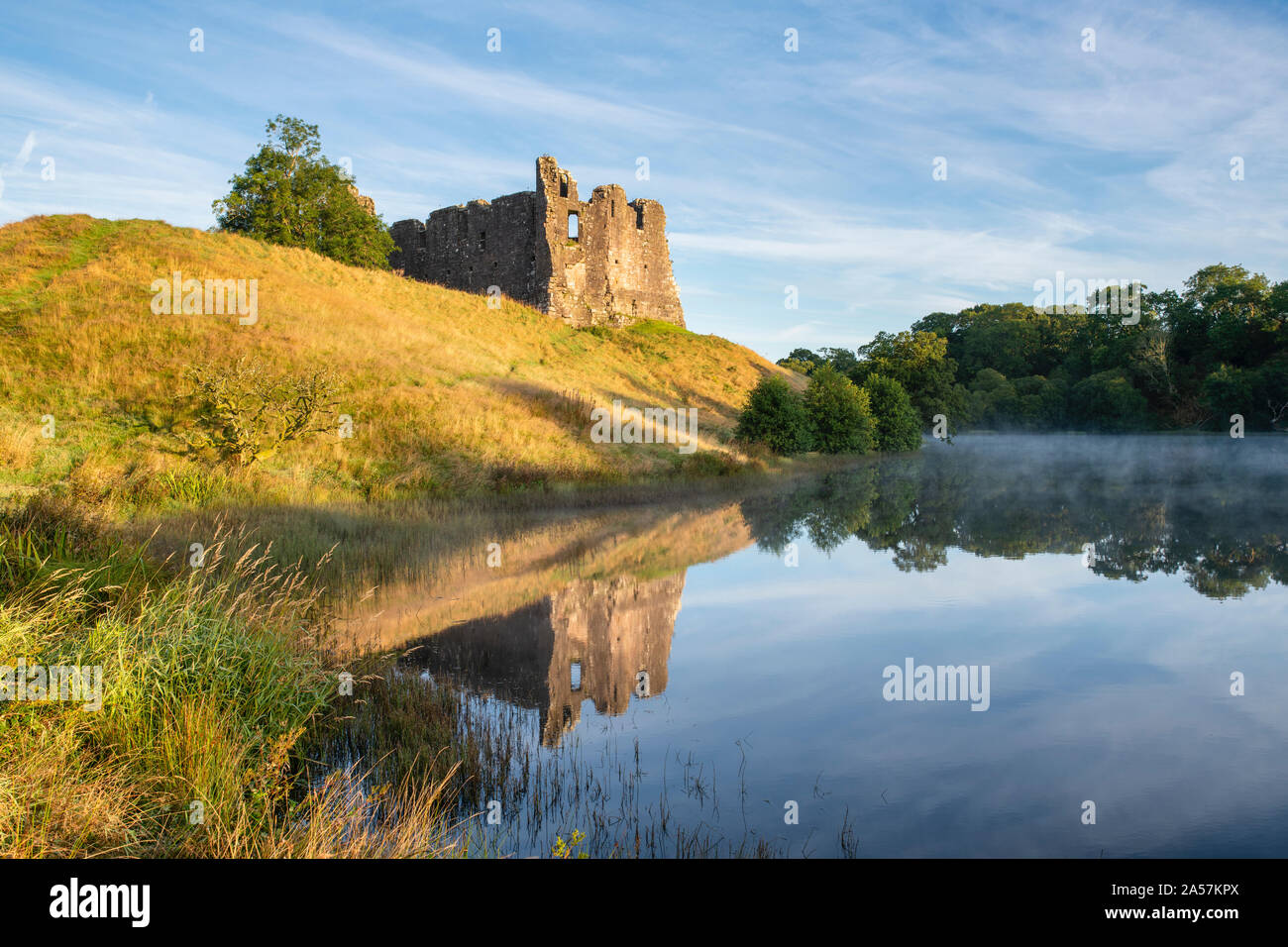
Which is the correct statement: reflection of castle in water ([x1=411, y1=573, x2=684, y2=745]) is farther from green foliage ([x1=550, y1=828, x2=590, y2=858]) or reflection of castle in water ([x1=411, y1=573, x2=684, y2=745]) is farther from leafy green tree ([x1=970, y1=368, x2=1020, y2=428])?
leafy green tree ([x1=970, y1=368, x2=1020, y2=428])

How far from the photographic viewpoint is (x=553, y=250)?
5466 cm

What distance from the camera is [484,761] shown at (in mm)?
6285

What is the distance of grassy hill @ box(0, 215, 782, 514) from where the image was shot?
19.2 metres

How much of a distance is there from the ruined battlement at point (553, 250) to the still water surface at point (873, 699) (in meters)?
40.4

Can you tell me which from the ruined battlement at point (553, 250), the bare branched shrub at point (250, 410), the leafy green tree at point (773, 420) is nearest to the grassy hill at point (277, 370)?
the bare branched shrub at point (250, 410)

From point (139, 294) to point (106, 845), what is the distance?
32606 millimetres

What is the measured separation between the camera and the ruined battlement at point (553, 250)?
54.9 m

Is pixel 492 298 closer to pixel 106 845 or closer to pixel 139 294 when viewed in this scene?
pixel 139 294

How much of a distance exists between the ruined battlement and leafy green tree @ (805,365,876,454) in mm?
18337

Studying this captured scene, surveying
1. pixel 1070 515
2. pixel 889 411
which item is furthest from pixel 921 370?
pixel 1070 515

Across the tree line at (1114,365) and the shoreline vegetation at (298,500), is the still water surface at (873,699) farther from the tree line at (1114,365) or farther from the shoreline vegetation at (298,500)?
the tree line at (1114,365)

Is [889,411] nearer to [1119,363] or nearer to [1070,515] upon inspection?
[1070,515]

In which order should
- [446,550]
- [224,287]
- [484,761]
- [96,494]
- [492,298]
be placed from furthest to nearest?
1. [492,298]
2. [224,287]
3. [446,550]
4. [96,494]
5. [484,761]
